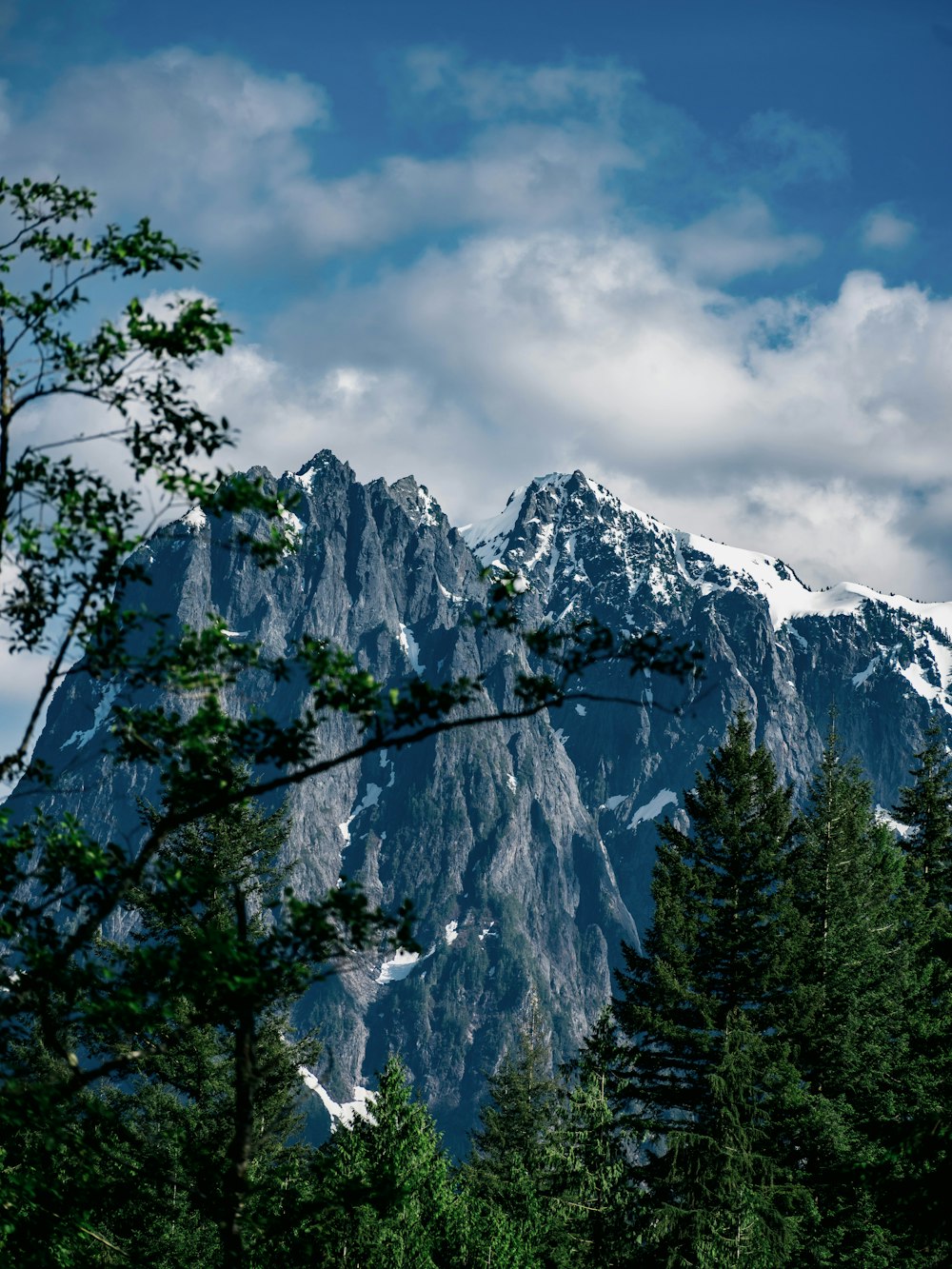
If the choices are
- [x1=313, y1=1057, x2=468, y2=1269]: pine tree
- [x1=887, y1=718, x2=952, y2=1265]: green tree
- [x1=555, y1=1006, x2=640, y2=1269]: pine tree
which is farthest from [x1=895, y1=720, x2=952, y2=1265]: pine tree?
[x1=313, y1=1057, x2=468, y2=1269]: pine tree

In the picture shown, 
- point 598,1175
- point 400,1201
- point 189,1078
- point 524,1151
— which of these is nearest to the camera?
point 400,1201

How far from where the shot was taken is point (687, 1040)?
22.3 metres

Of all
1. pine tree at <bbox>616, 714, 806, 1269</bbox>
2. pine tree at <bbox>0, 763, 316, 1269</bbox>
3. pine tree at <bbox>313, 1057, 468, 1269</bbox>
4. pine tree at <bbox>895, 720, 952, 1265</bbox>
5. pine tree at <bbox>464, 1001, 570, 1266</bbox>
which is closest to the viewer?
pine tree at <bbox>0, 763, 316, 1269</bbox>

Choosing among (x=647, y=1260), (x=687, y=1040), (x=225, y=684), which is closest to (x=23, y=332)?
(x=225, y=684)

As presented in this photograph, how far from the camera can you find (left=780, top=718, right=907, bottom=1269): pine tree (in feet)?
73.0

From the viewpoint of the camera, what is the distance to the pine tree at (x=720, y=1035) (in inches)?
815

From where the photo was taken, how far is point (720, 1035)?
22.6 meters

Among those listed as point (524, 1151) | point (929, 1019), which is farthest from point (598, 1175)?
point (524, 1151)

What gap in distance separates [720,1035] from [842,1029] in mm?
3211

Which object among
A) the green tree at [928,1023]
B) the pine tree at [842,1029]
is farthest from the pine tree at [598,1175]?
the green tree at [928,1023]

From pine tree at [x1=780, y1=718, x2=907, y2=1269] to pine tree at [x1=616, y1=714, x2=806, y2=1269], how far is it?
0.76 metres

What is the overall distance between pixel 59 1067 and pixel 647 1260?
16.7m

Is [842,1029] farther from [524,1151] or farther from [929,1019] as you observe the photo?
[524,1151]

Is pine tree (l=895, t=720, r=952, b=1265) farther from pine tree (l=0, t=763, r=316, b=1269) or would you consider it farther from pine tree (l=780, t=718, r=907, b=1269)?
pine tree (l=0, t=763, r=316, b=1269)
